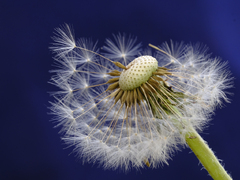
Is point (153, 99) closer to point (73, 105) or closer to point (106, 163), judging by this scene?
point (106, 163)

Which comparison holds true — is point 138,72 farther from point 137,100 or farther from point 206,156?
point 206,156

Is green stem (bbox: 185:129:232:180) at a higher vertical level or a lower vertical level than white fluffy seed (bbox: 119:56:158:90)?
lower

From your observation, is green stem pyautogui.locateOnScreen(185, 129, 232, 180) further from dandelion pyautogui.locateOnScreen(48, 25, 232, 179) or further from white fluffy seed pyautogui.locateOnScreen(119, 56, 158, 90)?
white fluffy seed pyautogui.locateOnScreen(119, 56, 158, 90)

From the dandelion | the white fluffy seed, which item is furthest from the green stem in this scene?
the white fluffy seed

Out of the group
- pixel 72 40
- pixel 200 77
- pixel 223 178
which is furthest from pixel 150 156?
pixel 72 40

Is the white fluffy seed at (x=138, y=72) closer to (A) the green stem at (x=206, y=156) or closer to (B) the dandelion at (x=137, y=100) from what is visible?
(B) the dandelion at (x=137, y=100)

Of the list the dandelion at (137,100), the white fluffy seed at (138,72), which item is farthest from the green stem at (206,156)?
the white fluffy seed at (138,72)

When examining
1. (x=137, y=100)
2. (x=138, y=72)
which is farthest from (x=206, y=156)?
(x=138, y=72)

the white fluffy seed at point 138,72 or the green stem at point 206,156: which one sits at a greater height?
the white fluffy seed at point 138,72
